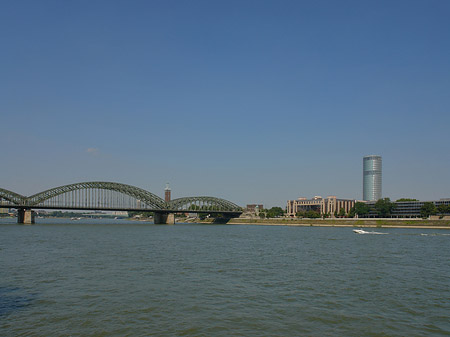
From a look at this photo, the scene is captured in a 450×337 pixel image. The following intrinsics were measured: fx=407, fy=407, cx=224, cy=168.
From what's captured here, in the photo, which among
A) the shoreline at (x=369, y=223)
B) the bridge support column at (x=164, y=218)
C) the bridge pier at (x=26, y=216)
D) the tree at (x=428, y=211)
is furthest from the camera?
the bridge support column at (x=164, y=218)

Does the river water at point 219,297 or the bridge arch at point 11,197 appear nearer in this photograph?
the river water at point 219,297

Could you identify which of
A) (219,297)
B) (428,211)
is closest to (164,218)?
(428,211)

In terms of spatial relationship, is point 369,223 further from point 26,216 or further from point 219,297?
point 219,297

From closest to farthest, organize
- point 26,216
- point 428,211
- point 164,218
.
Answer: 1. point 26,216
2. point 428,211
3. point 164,218

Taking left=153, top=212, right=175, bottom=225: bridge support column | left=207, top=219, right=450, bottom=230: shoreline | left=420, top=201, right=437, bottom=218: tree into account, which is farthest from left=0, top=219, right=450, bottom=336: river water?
left=153, top=212, right=175, bottom=225: bridge support column

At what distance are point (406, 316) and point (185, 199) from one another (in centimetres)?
16425

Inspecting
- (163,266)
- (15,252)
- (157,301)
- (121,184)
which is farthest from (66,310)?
(121,184)

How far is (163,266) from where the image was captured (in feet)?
110

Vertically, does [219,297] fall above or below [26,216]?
above

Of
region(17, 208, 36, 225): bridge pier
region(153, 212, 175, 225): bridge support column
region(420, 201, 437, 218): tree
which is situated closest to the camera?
region(17, 208, 36, 225): bridge pier

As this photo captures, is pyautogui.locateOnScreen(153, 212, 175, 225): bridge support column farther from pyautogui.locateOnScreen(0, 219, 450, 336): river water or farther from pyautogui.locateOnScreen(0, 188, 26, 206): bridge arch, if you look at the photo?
pyautogui.locateOnScreen(0, 219, 450, 336): river water

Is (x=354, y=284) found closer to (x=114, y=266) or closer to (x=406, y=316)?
(x=406, y=316)

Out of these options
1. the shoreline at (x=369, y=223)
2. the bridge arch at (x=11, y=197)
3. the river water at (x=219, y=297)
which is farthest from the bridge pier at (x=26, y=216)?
the river water at (x=219, y=297)

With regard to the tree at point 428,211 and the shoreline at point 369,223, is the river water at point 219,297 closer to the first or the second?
the shoreline at point 369,223
